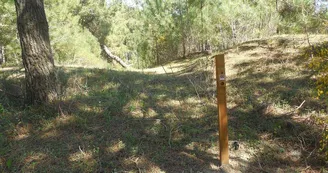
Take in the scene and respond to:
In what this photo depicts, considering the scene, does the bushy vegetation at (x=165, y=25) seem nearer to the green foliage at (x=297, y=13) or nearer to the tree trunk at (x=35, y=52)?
the green foliage at (x=297, y=13)

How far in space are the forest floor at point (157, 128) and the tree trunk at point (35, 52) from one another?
28cm

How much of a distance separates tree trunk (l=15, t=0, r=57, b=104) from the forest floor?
11.0 inches

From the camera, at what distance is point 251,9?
544 inches

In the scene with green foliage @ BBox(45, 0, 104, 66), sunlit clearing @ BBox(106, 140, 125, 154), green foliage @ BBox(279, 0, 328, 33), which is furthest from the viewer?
green foliage @ BBox(45, 0, 104, 66)

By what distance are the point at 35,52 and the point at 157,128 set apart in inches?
97.0

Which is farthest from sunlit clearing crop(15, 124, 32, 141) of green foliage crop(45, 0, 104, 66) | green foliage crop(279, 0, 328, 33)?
green foliage crop(279, 0, 328, 33)

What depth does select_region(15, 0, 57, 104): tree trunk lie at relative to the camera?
3801 millimetres

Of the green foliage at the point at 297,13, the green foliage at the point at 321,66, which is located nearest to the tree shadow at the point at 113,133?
the green foliage at the point at 321,66

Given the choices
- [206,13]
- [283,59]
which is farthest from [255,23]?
[283,59]

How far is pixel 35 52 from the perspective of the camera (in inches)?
151

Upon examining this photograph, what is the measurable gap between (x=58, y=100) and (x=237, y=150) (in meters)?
3.23

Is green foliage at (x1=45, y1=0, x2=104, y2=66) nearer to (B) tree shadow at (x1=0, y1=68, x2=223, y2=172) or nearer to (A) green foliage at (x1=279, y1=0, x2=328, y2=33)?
(B) tree shadow at (x1=0, y1=68, x2=223, y2=172)

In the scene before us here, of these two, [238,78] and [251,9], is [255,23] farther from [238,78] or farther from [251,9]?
[238,78]

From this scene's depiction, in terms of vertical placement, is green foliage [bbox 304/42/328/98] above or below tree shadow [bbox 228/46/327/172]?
above
